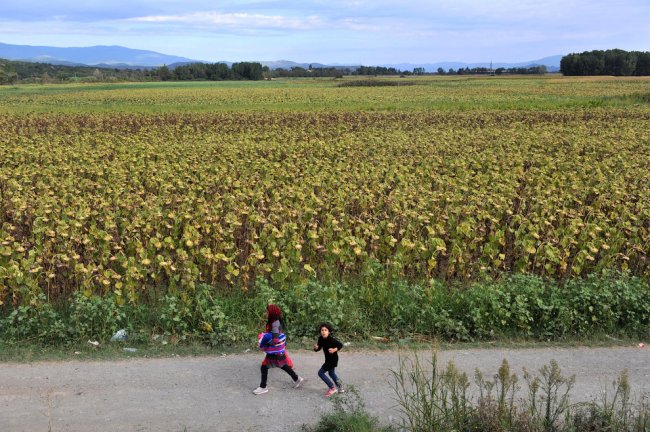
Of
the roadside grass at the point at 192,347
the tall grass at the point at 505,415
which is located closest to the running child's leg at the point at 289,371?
the roadside grass at the point at 192,347

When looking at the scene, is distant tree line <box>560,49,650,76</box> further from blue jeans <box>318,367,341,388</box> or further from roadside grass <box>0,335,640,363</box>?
blue jeans <box>318,367,341,388</box>

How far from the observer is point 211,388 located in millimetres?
6164

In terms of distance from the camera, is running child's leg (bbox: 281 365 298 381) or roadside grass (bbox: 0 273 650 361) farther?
roadside grass (bbox: 0 273 650 361)

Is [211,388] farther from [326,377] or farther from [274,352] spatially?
[326,377]

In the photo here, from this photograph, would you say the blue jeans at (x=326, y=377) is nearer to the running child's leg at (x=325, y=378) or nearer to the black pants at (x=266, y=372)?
the running child's leg at (x=325, y=378)

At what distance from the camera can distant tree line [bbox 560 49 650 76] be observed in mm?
112812

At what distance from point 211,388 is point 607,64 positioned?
125341 millimetres

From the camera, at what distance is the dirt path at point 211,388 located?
18.2ft

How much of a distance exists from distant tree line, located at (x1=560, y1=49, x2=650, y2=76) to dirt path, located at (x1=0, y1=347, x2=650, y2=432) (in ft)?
394

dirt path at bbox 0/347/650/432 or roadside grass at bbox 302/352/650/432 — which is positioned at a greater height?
roadside grass at bbox 302/352/650/432

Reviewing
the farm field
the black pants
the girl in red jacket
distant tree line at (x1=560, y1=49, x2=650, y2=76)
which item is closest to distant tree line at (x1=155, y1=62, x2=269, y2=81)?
distant tree line at (x1=560, y1=49, x2=650, y2=76)

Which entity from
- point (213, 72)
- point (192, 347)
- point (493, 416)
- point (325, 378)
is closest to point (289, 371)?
point (325, 378)

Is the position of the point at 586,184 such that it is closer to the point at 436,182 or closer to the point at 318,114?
the point at 436,182

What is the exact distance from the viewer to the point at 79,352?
6.96 m
